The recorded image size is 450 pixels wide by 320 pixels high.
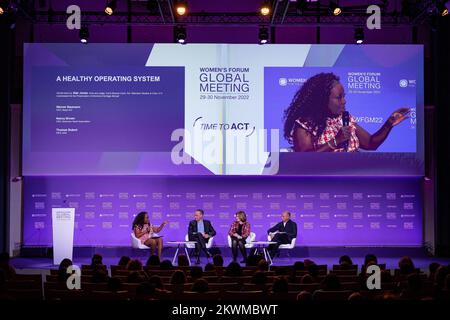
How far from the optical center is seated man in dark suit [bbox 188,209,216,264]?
40.5 ft

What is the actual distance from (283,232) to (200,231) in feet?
6.03

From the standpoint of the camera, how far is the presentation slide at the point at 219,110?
42.8ft

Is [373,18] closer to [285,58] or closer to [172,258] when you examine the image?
[285,58]

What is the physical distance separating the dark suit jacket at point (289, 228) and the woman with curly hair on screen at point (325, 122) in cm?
179

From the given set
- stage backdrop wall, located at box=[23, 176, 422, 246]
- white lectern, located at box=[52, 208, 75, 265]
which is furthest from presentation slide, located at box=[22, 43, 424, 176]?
white lectern, located at box=[52, 208, 75, 265]

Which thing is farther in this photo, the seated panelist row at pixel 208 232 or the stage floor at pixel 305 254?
the stage floor at pixel 305 254

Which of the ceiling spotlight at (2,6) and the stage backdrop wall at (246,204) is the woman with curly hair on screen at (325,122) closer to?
the stage backdrop wall at (246,204)

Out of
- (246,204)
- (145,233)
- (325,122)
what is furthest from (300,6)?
(145,233)

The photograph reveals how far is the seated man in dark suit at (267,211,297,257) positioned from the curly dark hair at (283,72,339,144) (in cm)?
185

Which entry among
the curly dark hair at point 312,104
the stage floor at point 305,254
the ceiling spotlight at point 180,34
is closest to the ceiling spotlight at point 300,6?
the curly dark hair at point 312,104

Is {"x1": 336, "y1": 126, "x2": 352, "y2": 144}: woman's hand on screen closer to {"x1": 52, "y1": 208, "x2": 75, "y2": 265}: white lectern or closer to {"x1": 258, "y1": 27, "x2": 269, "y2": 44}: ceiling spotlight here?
{"x1": 258, "y1": 27, "x2": 269, "y2": 44}: ceiling spotlight

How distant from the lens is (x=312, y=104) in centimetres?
1319

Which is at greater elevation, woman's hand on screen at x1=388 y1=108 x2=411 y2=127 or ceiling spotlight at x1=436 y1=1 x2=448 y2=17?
ceiling spotlight at x1=436 y1=1 x2=448 y2=17

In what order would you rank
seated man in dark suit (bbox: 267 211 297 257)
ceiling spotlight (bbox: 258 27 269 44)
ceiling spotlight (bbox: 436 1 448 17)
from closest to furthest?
1. ceiling spotlight (bbox: 436 1 448 17)
2. seated man in dark suit (bbox: 267 211 297 257)
3. ceiling spotlight (bbox: 258 27 269 44)
